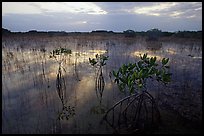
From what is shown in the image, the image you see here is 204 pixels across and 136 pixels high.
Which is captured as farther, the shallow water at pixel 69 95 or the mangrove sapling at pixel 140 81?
the shallow water at pixel 69 95

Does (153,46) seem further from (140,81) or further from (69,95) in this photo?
(140,81)

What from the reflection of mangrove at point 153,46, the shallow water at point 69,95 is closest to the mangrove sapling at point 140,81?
the shallow water at point 69,95

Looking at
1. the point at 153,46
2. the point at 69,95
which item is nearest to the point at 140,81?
the point at 69,95

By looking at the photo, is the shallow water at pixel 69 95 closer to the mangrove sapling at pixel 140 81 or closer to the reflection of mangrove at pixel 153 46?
the mangrove sapling at pixel 140 81

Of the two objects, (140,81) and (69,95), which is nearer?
(140,81)

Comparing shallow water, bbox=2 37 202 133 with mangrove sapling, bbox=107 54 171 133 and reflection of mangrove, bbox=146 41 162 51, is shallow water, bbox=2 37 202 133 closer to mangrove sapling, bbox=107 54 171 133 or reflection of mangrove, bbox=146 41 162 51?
mangrove sapling, bbox=107 54 171 133

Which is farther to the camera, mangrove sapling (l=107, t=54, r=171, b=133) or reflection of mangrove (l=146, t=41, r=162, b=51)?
reflection of mangrove (l=146, t=41, r=162, b=51)

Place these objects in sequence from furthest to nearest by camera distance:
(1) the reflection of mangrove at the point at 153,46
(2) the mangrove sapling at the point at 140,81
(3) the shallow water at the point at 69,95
A: (1) the reflection of mangrove at the point at 153,46 < (3) the shallow water at the point at 69,95 < (2) the mangrove sapling at the point at 140,81

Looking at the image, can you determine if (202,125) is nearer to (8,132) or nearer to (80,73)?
A: (8,132)

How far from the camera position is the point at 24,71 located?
339 inches

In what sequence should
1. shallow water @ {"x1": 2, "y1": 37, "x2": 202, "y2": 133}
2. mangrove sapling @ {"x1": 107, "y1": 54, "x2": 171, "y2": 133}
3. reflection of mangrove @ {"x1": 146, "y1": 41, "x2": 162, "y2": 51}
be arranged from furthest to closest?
reflection of mangrove @ {"x1": 146, "y1": 41, "x2": 162, "y2": 51} < shallow water @ {"x1": 2, "y1": 37, "x2": 202, "y2": 133} < mangrove sapling @ {"x1": 107, "y1": 54, "x2": 171, "y2": 133}

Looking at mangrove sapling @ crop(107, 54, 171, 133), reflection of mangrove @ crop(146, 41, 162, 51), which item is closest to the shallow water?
mangrove sapling @ crop(107, 54, 171, 133)

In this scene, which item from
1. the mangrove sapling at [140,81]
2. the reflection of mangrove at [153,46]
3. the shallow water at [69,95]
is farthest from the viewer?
the reflection of mangrove at [153,46]

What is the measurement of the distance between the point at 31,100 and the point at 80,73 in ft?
9.03
